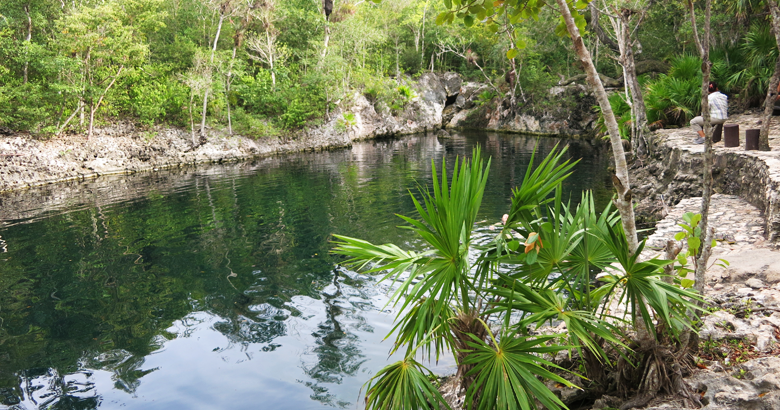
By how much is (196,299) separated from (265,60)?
1069 inches

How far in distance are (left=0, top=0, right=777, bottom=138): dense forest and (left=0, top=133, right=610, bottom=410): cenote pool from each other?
6.40 metres

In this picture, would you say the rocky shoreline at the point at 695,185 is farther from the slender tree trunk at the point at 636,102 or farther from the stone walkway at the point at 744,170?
the slender tree trunk at the point at 636,102

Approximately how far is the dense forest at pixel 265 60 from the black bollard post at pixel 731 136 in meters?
4.79

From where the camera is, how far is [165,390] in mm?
5402

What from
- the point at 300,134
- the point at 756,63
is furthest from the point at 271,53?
the point at 756,63

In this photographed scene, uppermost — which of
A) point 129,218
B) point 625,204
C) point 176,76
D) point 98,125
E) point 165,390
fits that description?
point 176,76

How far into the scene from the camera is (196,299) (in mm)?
7777

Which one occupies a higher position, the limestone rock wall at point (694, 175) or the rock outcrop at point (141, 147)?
the rock outcrop at point (141, 147)

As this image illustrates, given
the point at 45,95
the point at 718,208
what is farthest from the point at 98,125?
the point at 718,208

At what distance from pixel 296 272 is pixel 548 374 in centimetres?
645

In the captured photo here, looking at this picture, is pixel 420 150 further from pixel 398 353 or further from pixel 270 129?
pixel 398 353

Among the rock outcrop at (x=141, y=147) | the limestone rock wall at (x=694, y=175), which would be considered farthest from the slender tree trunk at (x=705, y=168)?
the rock outcrop at (x=141, y=147)

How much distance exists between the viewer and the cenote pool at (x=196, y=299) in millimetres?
5449

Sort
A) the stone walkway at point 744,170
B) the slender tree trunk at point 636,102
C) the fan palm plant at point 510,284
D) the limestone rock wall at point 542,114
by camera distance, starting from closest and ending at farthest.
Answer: the fan palm plant at point 510,284 < the stone walkway at point 744,170 < the slender tree trunk at point 636,102 < the limestone rock wall at point 542,114
